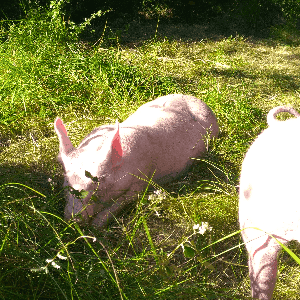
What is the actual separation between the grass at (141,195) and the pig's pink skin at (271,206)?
11cm

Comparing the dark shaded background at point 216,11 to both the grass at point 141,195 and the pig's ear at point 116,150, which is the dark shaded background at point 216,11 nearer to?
the grass at point 141,195

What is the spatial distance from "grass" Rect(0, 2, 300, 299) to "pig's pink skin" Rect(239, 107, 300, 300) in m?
0.11

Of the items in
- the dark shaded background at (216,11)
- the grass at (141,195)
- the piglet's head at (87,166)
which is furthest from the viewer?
the dark shaded background at (216,11)

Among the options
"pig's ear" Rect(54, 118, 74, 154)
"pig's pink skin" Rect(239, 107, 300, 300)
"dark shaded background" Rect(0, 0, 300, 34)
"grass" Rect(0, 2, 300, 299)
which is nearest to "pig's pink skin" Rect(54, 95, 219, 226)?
"pig's ear" Rect(54, 118, 74, 154)

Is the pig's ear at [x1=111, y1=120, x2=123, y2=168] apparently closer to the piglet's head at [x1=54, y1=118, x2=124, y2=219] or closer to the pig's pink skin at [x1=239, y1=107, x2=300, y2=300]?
the piglet's head at [x1=54, y1=118, x2=124, y2=219]

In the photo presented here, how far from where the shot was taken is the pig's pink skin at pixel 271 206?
1380mm

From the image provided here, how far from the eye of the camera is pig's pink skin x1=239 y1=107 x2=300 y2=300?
138 cm

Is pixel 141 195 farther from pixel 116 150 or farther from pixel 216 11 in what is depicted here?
pixel 216 11

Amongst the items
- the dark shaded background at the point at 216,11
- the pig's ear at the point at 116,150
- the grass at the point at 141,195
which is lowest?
the grass at the point at 141,195

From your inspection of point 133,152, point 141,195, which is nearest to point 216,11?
point 133,152

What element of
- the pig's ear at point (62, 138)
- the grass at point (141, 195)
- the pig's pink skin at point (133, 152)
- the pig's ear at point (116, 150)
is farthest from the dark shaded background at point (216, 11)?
the pig's ear at point (116, 150)

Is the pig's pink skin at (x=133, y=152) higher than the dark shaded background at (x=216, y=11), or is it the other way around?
the dark shaded background at (x=216, y=11)

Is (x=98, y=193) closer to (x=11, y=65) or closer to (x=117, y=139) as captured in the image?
(x=117, y=139)

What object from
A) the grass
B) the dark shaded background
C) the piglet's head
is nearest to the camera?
the grass
